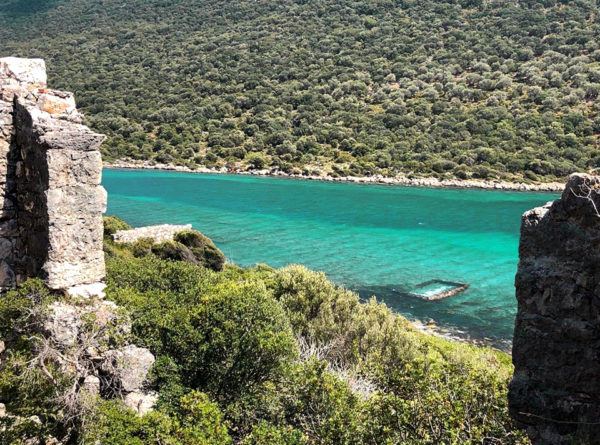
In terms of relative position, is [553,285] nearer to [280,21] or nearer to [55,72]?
[55,72]

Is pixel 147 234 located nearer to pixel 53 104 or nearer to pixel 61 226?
pixel 53 104

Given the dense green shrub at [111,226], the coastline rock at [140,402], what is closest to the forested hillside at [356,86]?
the dense green shrub at [111,226]

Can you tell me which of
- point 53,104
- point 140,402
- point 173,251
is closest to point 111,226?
point 173,251

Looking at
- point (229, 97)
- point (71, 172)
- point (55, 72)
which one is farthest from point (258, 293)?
point (55, 72)

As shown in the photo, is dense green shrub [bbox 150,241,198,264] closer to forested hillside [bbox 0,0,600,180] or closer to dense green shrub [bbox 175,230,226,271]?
dense green shrub [bbox 175,230,226,271]

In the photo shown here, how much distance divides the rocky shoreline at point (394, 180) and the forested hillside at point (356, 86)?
1.40m

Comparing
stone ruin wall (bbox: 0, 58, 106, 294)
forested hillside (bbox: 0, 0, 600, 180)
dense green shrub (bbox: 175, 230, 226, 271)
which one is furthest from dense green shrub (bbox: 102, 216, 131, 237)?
forested hillside (bbox: 0, 0, 600, 180)

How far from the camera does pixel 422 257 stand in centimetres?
3294

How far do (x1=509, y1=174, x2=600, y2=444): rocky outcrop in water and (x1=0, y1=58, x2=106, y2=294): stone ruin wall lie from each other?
250 inches

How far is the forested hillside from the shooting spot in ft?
229

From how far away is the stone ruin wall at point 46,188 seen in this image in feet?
23.4

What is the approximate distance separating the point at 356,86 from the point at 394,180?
28.9m

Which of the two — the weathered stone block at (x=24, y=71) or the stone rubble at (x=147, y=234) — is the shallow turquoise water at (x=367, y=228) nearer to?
the stone rubble at (x=147, y=234)

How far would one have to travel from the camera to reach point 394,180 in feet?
221
